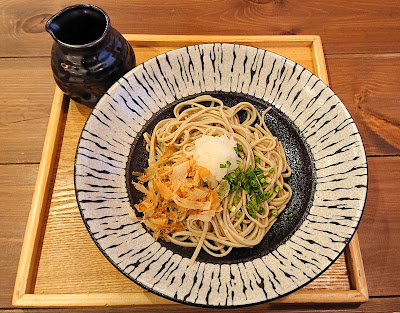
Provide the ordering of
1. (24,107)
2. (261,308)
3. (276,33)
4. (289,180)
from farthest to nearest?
1. (276,33)
2. (24,107)
3. (289,180)
4. (261,308)

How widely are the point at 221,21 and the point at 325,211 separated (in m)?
1.61

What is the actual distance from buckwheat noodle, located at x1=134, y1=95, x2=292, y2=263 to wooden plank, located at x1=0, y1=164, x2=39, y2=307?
2.45 feet

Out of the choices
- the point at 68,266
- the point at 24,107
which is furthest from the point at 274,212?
the point at 24,107

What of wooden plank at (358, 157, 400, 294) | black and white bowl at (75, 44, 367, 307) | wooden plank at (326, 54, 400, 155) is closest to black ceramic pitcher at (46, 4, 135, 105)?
black and white bowl at (75, 44, 367, 307)

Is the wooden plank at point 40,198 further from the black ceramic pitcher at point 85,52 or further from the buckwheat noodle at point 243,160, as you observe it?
the buckwheat noodle at point 243,160

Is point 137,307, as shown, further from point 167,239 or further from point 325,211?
point 325,211

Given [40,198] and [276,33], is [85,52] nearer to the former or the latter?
[40,198]

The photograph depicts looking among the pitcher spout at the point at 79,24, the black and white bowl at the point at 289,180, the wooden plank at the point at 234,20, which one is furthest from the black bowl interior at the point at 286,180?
the wooden plank at the point at 234,20

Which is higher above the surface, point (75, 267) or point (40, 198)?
point (40, 198)

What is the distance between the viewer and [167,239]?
63.4 inches

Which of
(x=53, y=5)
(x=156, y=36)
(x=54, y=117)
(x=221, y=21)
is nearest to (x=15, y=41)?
(x=53, y=5)

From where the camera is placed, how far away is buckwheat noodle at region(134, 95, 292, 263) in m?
1.66

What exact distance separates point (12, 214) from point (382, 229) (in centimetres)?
207

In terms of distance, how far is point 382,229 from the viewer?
69.6 inches
